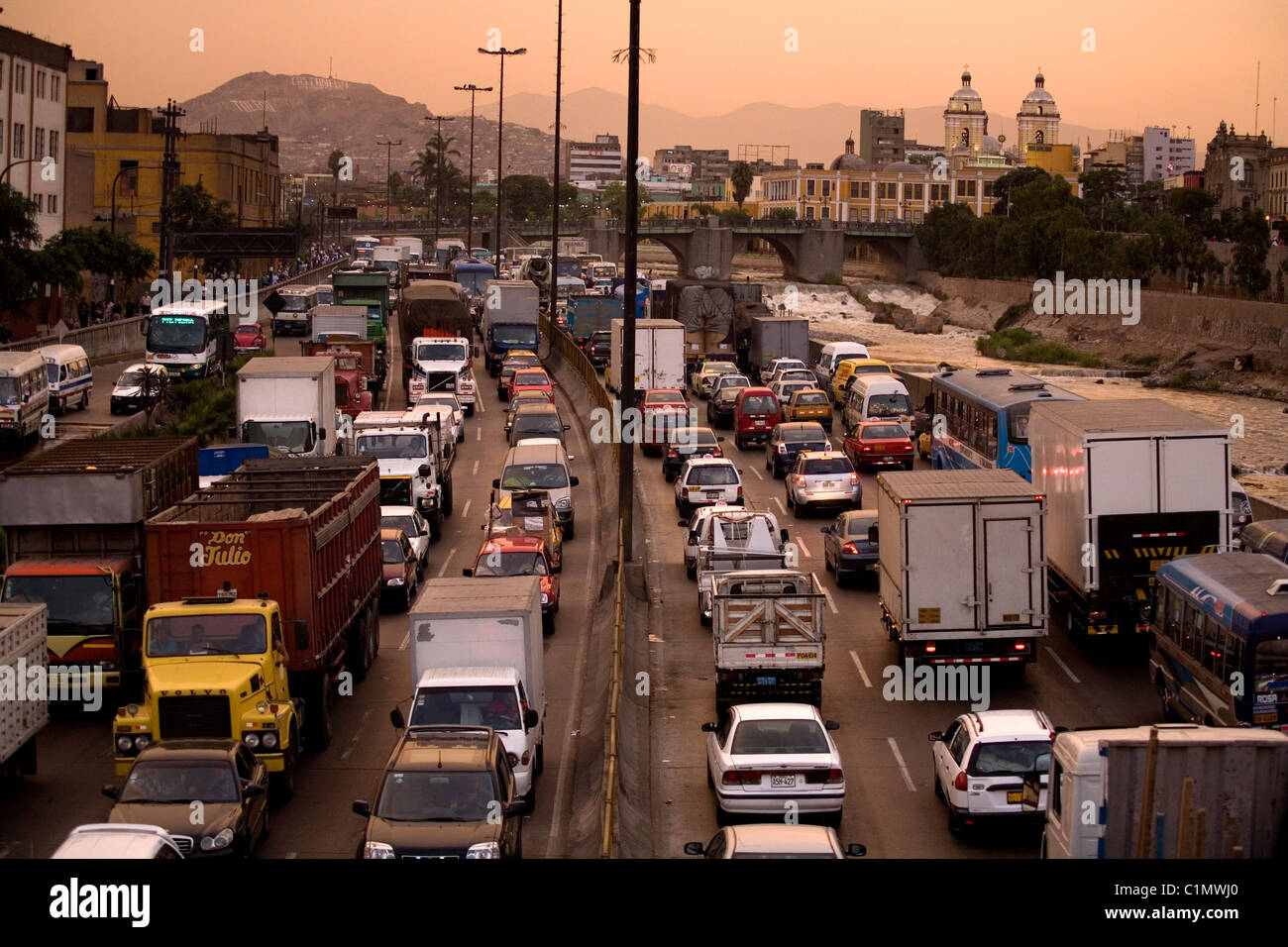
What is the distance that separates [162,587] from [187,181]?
106700mm

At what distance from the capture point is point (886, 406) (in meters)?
44.2

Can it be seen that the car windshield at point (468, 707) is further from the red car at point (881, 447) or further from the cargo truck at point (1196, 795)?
the red car at point (881, 447)

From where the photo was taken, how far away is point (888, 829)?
17578 mm

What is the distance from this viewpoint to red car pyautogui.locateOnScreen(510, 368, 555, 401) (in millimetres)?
51438

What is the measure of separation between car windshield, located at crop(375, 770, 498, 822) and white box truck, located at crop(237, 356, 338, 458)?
20.8m

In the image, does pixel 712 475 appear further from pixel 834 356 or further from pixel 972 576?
pixel 834 356

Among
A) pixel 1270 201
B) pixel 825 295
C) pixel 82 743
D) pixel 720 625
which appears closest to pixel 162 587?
pixel 82 743

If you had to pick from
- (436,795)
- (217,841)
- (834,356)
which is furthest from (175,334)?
(436,795)

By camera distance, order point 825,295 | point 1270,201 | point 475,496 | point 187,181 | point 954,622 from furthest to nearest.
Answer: point 1270,201 < point 825,295 < point 187,181 < point 475,496 < point 954,622

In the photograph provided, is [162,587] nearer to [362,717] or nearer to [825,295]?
[362,717]

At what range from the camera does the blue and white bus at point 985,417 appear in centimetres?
3178

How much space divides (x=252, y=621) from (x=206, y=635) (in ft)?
1.75

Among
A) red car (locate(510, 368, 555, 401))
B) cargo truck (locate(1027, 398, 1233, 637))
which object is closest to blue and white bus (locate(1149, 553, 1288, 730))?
cargo truck (locate(1027, 398, 1233, 637))

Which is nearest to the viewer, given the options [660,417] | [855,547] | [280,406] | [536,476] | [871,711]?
[871,711]
